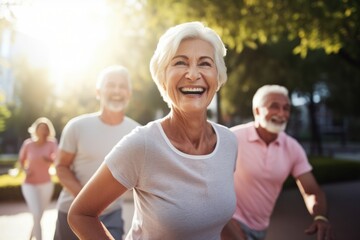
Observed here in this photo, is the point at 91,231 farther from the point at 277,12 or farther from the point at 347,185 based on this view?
the point at 347,185

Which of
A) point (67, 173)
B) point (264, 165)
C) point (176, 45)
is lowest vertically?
point (264, 165)

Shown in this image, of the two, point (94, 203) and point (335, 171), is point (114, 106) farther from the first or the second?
point (335, 171)

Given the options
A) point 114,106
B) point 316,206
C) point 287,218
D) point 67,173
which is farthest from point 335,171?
point 67,173

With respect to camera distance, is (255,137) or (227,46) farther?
(227,46)

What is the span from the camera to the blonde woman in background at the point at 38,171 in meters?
6.43

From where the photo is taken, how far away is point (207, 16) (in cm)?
884

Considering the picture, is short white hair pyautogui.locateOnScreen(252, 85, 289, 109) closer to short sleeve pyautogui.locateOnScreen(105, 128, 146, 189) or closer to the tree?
short sleeve pyautogui.locateOnScreen(105, 128, 146, 189)

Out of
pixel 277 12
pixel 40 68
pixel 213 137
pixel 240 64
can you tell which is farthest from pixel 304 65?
pixel 40 68

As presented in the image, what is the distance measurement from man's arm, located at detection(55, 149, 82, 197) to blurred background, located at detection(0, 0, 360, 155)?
5.16ft

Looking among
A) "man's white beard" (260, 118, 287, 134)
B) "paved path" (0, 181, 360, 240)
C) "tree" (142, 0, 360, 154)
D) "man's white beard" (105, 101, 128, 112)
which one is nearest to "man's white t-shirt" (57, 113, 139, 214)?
"man's white beard" (105, 101, 128, 112)

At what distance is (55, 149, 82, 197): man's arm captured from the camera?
323cm

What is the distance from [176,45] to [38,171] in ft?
18.6

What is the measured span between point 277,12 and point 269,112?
17.7 feet

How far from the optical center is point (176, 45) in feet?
6.30
